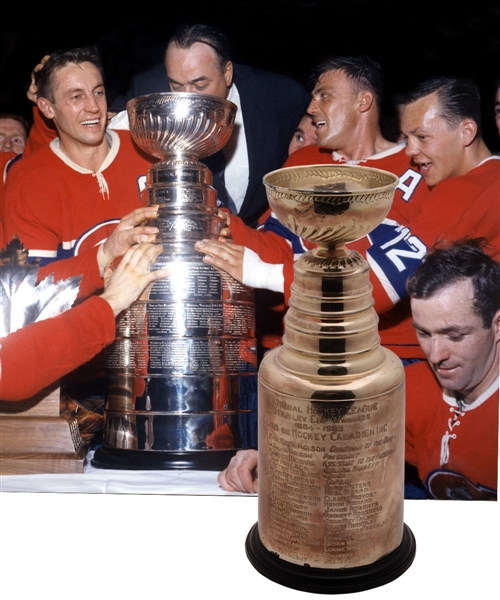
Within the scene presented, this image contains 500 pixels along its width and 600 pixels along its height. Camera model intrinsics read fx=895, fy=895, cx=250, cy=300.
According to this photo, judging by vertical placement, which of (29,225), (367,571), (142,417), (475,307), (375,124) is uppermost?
(375,124)

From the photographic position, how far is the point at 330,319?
1.42 metres

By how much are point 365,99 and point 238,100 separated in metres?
0.26

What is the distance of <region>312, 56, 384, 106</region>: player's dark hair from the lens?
1.78m

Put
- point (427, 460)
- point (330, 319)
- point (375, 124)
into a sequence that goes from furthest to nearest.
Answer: point (427, 460)
point (375, 124)
point (330, 319)

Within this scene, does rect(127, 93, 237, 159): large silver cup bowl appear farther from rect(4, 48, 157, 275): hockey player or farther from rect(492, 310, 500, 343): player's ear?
rect(492, 310, 500, 343): player's ear

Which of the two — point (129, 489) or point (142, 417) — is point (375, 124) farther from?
point (129, 489)

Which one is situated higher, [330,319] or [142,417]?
[330,319]

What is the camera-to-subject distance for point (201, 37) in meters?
1.79

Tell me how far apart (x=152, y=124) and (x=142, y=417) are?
2.00 feet

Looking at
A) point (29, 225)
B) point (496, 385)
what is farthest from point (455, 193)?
point (29, 225)

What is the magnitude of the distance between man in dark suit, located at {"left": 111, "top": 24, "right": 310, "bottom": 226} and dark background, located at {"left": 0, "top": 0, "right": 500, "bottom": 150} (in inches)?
0.9

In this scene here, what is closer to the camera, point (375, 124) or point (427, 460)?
point (375, 124)

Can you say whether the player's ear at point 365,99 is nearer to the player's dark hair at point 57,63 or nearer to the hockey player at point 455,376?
the hockey player at point 455,376

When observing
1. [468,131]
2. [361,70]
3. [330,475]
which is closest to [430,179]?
[468,131]
